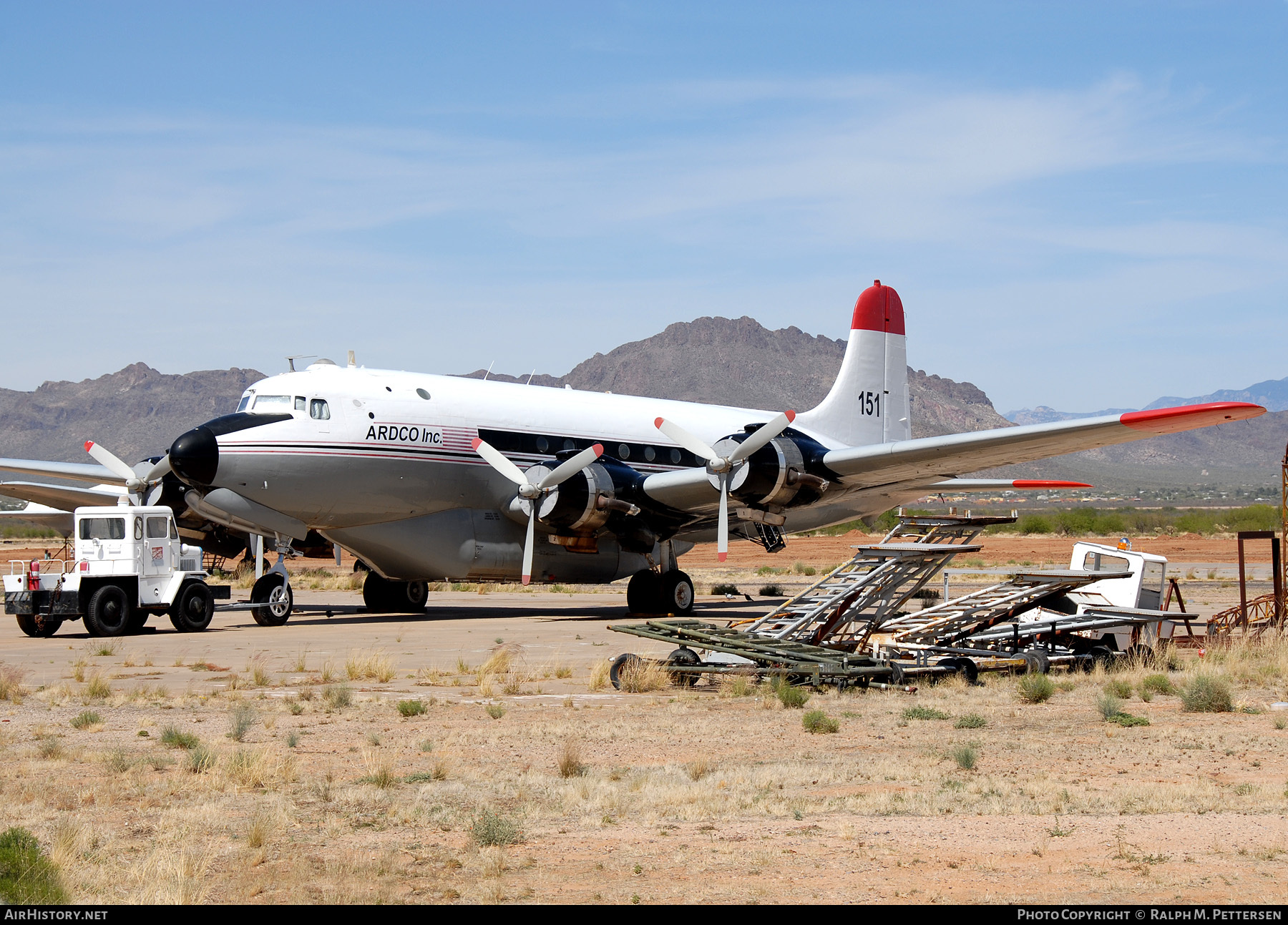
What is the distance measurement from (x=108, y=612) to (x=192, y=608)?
4.99ft

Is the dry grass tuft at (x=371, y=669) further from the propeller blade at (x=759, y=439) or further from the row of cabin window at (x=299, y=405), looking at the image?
the propeller blade at (x=759, y=439)

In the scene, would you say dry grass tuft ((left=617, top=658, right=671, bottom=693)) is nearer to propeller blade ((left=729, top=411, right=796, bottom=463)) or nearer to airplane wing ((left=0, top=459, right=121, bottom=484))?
propeller blade ((left=729, top=411, right=796, bottom=463))

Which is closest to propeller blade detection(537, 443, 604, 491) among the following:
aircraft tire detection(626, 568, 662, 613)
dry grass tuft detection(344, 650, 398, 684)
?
aircraft tire detection(626, 568, 662, 613)

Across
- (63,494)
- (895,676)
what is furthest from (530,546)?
(63,494)

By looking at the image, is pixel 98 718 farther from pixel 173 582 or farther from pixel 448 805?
pixel 173 582

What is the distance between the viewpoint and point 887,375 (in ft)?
106

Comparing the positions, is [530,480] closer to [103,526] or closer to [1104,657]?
[103,526]

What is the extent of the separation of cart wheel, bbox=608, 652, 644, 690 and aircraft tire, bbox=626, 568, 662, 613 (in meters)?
11.0

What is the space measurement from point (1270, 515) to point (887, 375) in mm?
43861

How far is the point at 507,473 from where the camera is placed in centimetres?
2406

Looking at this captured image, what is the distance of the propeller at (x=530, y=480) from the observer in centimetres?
Answer: 2384

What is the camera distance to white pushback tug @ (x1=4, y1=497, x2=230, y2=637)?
69.5 ft
